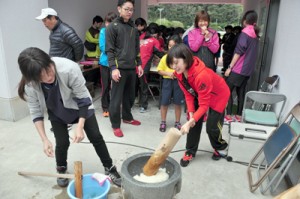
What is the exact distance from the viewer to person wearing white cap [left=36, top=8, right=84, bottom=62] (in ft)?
9.59

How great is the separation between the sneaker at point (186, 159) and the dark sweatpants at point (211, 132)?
31mm

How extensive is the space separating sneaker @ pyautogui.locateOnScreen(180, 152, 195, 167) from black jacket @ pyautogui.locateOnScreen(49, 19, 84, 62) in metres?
1.80

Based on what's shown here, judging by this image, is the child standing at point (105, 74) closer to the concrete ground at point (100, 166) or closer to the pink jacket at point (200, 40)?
the concrete ground at point (100, 166)

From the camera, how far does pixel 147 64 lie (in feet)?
13.5

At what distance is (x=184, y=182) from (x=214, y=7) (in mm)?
11986

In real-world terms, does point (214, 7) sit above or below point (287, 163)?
above

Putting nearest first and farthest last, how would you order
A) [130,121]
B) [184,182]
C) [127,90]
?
1. [184,182]
2. [127,90]
3. [130,121]

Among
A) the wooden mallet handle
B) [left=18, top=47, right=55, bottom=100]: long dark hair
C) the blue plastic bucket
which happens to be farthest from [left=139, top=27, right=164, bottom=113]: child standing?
[left=18, top=47, right=55, bottom=100]: long dark hair

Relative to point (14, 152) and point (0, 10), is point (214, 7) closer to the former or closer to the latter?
point (0, 10)

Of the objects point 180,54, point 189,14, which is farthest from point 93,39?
point 189,14

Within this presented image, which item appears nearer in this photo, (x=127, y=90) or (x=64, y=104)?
(x=64, y=104)

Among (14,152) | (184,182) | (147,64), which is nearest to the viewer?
(184,182)

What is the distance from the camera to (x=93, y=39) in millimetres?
5219

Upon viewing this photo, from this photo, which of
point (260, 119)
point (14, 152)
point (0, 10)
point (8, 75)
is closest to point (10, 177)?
point (14, 152)
